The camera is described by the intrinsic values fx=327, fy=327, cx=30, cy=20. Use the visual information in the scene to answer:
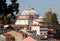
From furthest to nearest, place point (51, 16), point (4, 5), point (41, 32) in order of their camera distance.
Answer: point (51, 16) < point (41, 32) < point (4, 5)

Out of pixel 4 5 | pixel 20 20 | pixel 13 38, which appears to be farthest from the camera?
pixel 20 20

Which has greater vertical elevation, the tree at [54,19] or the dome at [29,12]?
the dome at [29,12]

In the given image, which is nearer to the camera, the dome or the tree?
the tree

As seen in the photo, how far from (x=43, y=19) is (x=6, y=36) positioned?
36082mm

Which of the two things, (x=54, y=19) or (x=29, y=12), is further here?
(x=29, y=12)

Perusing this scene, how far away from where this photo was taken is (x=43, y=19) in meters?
73.3

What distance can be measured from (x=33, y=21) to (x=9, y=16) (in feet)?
122

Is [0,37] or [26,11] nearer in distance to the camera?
[0,37]

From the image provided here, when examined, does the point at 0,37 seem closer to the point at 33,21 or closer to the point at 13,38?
the point at 13,38

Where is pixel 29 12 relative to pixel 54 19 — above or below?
above

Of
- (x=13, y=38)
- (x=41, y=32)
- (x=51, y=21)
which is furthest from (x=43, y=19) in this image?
(x=13, y=38)

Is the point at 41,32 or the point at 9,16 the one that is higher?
the point at 9,16

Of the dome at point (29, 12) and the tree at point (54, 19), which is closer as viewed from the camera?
the tree at point (54, 19)

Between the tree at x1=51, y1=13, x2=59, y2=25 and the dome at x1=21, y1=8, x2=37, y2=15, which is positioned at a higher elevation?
the dome at x1=21, y1=8, x2=37, y2=15
